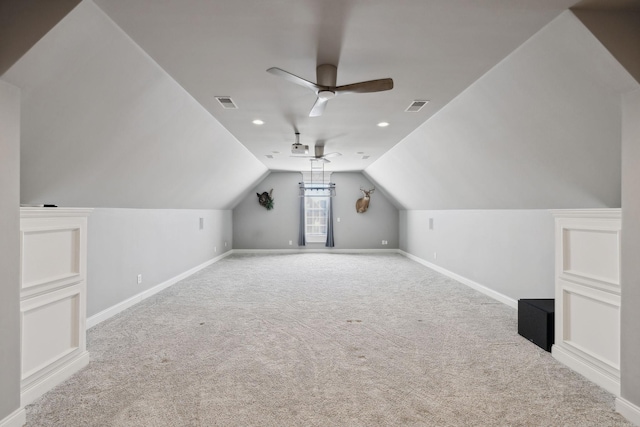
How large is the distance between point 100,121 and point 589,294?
4.15 m

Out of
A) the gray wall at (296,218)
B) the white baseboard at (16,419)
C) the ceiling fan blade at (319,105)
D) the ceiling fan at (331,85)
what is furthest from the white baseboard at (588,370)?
the gray wall at (296,218)

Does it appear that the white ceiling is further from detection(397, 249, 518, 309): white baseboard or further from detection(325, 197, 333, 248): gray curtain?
detection(325, 197, 333, 248): gray curtain

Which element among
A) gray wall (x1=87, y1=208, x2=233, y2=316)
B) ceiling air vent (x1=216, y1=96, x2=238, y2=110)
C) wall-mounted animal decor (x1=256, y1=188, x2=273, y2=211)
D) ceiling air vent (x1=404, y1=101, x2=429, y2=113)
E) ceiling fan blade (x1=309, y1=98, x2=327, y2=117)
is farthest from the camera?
wall-mounted animal decor (x1=256, y1=188, x2=273, y2=211)

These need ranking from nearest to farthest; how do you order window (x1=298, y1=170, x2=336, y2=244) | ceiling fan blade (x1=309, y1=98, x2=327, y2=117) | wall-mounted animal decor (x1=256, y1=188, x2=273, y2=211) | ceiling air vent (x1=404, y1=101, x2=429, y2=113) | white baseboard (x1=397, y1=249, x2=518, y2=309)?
1. ceiling fan blade (x1=309, y1=98, x2=327, y2=117)
2. ceiling air vent (x1=404, y1=101, x2=429, y2=113)
3. white baseboard (x1=397, y1=249, x2=518, y2=309)
4. wall-mounted animal decor (x1=256, y1=188, x2=273, y2=211)
5. window (x1=298, y1=170, x2=336, y2=244)

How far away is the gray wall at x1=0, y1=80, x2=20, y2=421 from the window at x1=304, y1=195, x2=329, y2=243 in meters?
A: 8.25

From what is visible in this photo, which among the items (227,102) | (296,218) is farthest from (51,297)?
(296,218)

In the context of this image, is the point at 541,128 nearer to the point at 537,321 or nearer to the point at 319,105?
the point at 537,321

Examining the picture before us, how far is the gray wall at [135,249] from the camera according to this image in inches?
A: 146

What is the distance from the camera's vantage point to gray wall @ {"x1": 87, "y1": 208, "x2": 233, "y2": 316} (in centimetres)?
370

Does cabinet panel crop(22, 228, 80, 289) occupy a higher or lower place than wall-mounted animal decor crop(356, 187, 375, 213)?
lower

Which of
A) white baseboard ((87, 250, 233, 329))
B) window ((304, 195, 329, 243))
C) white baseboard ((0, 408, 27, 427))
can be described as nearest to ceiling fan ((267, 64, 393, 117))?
white baseboard ((0, 408, 27, 427))

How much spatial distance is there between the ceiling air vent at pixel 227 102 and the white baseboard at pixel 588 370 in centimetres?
392

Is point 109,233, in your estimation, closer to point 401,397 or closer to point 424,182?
point 401,397

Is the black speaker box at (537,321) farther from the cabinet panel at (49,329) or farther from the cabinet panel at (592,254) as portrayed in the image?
the cabinet panel at (49,329)
